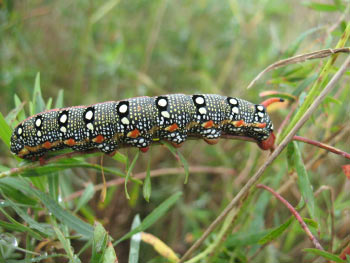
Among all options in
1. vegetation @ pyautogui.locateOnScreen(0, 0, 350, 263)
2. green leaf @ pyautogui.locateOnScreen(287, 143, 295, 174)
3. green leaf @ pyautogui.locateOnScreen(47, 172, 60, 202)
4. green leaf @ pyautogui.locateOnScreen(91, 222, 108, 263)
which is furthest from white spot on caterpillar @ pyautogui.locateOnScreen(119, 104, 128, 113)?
green leaf @ pyautogui.locateOnScreen(287, 143, 295, 174)

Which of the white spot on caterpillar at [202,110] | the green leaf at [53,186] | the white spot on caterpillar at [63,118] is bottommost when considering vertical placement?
the green leaf at [53,186]

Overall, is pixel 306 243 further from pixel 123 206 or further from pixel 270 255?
pixel 123 206

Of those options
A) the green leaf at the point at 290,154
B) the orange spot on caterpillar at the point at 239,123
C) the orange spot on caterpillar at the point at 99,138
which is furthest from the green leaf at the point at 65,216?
the green leaf at the point at 290,154

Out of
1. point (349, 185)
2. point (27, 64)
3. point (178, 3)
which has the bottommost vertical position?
point (349, 185)

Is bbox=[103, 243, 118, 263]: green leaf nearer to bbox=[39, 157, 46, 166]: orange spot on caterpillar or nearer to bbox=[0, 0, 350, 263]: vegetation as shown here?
bbox=[0, 0, 350, 263]: vegetation

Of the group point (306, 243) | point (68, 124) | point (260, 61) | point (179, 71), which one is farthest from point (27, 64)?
point (306, 243)

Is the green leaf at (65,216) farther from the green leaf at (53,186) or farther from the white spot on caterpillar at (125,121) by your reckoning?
the white spot on caterpillar at (125,121)
